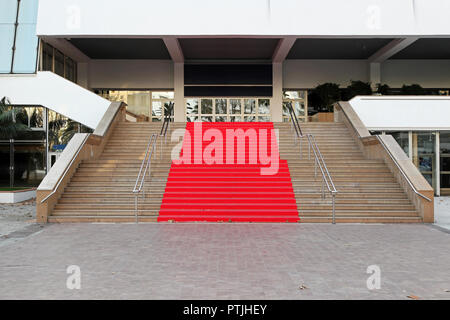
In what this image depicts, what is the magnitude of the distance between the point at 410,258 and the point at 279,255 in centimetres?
228

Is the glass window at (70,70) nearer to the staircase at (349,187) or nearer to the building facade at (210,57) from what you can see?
the building facade at (210,57)

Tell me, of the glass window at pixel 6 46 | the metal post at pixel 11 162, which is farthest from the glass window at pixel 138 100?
the metal post at pixel 11 162

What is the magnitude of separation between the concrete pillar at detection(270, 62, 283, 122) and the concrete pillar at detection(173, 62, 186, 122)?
557 centimetres

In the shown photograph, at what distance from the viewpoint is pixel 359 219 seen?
37.4 feet

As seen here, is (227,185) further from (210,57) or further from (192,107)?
(210,57)

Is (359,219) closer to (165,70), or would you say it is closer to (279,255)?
A: (279,255)

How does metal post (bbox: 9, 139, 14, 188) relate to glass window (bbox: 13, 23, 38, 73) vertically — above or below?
below

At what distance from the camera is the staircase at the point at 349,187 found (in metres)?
11.6

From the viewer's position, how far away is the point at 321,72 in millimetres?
26312

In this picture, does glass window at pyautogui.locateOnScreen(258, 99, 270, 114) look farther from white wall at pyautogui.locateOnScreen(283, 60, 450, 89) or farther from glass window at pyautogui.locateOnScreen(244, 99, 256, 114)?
white wall at pyautogui.locateOnScreen(283, 60, 450, 89)

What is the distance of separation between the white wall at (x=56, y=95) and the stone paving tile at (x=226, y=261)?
955 cm
